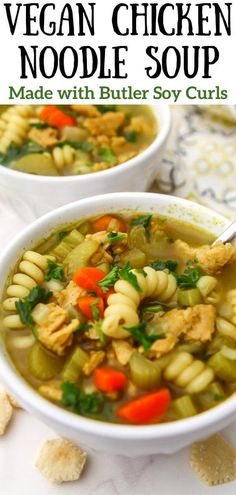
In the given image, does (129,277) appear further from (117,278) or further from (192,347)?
(192,347)

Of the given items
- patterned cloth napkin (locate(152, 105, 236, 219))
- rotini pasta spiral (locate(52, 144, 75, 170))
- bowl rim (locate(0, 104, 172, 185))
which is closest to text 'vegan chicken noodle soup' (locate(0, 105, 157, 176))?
rotini pasta spiral (locate(52, 144, 75, 170))

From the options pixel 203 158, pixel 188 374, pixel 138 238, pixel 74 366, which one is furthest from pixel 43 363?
pixel 203 158

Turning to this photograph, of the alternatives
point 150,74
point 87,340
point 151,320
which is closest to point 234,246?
point 151,320

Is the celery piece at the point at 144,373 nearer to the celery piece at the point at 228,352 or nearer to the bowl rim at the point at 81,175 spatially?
the celery piece at the point at 228,352

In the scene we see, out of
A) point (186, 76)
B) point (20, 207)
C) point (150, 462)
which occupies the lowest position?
point (150, 462)

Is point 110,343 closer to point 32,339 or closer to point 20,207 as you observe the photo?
point 32,339

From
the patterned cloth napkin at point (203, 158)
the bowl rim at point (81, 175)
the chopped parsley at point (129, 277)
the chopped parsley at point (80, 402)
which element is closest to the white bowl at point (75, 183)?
the bowl rim at point (81, 175)

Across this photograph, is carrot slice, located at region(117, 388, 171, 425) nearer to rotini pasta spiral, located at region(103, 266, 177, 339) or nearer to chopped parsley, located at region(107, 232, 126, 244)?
rotini pasta spiral, located at region(103, 266, 177, 339)
